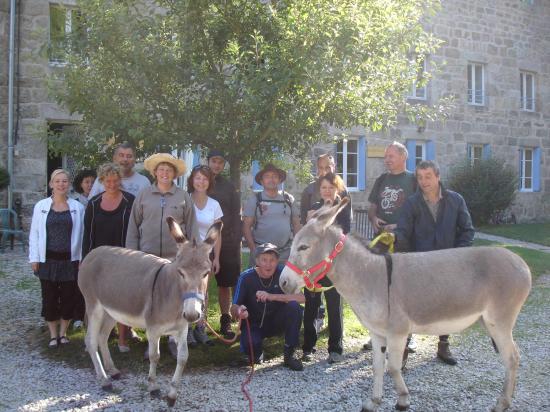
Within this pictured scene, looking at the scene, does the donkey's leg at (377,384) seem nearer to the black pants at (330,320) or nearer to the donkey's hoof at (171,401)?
the black pants at (330,320)

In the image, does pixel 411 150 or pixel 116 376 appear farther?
pixel 411 150

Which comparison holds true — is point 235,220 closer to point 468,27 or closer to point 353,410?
point 353,410

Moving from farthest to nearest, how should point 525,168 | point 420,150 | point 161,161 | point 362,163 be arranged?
point 525,168 < point 420,150 < point 362,163 < point 161,161

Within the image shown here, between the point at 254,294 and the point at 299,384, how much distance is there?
1019 mm

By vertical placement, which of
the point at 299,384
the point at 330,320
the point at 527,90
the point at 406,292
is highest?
the point at 527,90

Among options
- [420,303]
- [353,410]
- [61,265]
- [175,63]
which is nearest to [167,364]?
[61,265]

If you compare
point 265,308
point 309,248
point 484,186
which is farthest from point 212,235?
point 484,186

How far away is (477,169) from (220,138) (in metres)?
13.2

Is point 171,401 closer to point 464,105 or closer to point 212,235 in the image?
point 212,235

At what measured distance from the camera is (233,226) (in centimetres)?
611

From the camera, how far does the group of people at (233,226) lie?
5.13m

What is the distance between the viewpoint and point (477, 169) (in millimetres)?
17297

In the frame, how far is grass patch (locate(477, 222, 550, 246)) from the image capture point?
1524 cm

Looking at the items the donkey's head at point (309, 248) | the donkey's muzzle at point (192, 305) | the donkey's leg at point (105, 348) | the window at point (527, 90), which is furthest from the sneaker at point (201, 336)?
the window at point (527, 90)
